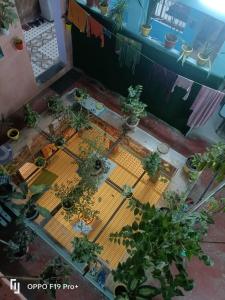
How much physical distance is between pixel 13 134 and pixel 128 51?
10.3 ft

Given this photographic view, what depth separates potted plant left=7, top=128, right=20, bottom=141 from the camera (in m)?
5.85

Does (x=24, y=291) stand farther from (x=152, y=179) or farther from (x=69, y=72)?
(x=69, y=72)

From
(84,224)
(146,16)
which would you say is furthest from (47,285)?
(146,16)

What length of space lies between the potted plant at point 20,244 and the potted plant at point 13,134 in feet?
7.07

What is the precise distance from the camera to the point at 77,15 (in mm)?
5898

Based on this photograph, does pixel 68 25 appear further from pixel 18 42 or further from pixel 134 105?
pixel 134 105

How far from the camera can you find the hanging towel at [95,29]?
578 centimetres

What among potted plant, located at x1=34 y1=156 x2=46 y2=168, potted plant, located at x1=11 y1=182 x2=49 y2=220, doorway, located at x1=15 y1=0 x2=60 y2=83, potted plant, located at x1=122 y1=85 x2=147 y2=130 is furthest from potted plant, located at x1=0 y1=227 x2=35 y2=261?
doorway, located at x1=15 y1=0 x2=60 y2=83

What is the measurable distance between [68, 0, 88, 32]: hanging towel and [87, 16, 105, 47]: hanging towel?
0.11 m

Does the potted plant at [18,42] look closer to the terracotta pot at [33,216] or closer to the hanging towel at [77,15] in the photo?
the hanging towel at [77,15]

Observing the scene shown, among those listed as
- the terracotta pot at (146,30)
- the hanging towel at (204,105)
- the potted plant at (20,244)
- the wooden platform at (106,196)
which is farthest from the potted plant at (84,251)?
the terracotta pot at (146,30)

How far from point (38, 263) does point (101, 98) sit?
4.29 meters

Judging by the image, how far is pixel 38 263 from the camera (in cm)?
470

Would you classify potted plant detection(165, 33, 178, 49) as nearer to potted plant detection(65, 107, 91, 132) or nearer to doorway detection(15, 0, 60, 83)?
potted plant detection(65, 107, 91, 132)
